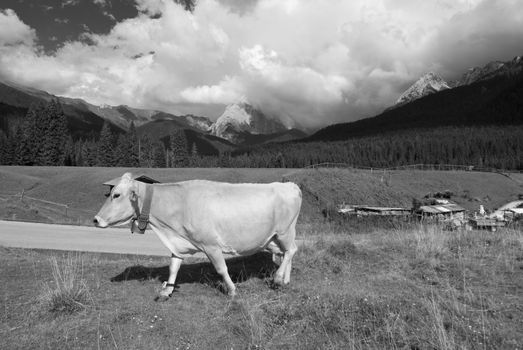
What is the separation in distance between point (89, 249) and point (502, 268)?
14.9m

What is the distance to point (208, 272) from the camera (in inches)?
352

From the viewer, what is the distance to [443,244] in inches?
428

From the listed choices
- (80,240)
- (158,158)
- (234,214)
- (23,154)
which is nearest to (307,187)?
(80,240)

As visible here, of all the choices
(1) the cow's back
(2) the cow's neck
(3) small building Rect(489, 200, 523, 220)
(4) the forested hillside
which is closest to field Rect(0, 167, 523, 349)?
(1) the cow's back

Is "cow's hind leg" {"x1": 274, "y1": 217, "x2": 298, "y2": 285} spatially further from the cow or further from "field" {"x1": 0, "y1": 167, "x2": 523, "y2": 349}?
"field" {"x1": 0, "y1": 167, "x2": 523, "y2": 349}

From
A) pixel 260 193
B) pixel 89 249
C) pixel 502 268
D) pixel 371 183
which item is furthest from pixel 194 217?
pixel 371 183

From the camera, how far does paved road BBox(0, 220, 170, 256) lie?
1655 centimetres

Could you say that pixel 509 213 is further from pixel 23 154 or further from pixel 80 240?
pixel 23 154

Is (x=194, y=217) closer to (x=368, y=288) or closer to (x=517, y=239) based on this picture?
(x=368, y=288)

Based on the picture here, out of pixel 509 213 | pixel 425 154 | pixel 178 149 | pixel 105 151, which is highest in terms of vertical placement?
pixel 178 149

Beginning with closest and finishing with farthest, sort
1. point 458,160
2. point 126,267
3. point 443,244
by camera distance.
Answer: point 126,267
point 443,244
point 458,160

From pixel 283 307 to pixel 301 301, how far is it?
545 mm

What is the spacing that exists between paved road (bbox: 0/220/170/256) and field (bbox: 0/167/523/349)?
6514mm

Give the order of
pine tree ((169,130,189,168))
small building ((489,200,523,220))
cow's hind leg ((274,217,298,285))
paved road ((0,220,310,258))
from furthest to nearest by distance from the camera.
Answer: pine tree ((169,130,189,168)) < small building ((489,200,523,220)) < paved road ((0,220,310,258)) < cow's hind leg ((274,217,298,285))
